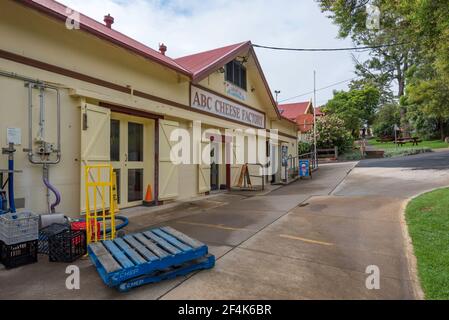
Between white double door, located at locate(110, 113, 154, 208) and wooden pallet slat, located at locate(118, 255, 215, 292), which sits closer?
wooden pallet slat, located at locate(118, 255, 215, 292)

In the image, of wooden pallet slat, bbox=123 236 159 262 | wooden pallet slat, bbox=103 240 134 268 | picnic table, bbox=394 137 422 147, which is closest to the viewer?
wooden pallet slat, bbox=103 240 134 268

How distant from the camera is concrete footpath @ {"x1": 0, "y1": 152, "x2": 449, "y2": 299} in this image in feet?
9.30

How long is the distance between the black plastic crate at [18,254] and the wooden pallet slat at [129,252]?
1.05 meters

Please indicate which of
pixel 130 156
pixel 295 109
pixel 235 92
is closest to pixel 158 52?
pixel 235 92

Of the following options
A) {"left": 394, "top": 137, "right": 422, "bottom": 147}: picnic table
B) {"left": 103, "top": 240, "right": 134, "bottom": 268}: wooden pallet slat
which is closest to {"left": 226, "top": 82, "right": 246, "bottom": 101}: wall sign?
{"left": 103, "top": 240, "right": 134, "bottom": 268}: wooden pallet slat

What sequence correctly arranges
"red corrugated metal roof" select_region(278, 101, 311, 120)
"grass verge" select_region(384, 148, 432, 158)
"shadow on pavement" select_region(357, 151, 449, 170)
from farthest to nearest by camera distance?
"red corrugated metal roof" select_region(278, 101, 311, 120) < "grass verge" select_region(384, 148, 432, 158) < "shadow on pavement" select_region(357, 151, 449, 170)

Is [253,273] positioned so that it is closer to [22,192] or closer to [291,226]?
[291,226]

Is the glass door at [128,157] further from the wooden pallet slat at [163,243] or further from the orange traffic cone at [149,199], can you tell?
the wooden pallet slat at [163,243]

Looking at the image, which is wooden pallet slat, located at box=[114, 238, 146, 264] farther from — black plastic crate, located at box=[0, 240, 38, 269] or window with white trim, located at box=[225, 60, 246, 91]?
window with white trim, located at box=[225, 60, 246, 91]

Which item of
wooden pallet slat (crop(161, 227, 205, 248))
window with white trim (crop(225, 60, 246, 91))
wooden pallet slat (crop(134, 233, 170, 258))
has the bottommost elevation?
wooden pallet slat (crop(134, 233, 170, 258))

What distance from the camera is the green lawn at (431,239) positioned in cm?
300

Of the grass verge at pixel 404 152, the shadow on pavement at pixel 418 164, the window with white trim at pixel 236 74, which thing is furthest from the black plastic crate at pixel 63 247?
the grass verge at pixel 404 152

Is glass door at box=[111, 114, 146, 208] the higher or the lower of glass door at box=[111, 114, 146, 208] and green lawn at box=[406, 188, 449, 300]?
the higher

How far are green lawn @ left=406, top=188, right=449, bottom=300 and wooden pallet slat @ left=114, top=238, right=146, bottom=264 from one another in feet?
10.1
